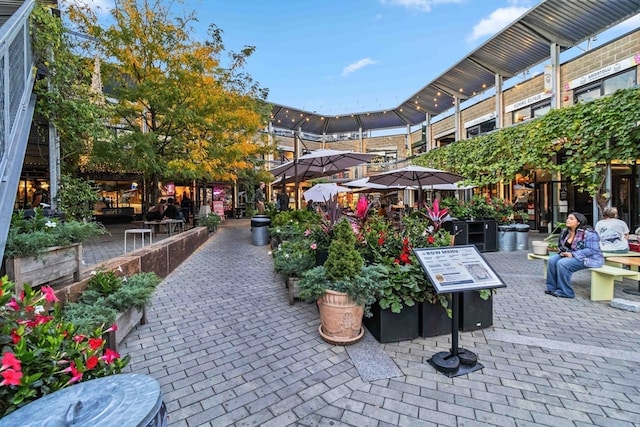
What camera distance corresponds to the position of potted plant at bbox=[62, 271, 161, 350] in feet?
8.91

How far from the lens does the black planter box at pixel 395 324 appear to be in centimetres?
324

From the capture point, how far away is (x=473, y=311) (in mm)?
3525

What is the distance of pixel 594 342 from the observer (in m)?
3.24

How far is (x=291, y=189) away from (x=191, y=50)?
17.3m

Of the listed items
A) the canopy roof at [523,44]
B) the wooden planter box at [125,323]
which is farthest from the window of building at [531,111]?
the wooden planter box at [125,323]

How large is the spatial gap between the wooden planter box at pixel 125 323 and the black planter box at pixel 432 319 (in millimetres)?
3009

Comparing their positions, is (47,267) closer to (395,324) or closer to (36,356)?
(36,356)

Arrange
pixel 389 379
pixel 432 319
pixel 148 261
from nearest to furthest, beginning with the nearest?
pixel 389 379 → pixel 432 319 → pixel 148 261

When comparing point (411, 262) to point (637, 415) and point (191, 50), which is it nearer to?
point (637, 415)

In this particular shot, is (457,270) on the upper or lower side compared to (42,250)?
lower

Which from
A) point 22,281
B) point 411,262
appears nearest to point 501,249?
point 411,262

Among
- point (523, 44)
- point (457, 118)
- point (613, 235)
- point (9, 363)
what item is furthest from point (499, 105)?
point (9, 363)

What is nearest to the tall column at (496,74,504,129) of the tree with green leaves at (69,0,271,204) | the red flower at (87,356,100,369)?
the tree with green leaves at (69,0,271,204)

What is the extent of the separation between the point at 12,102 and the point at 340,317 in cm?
432
